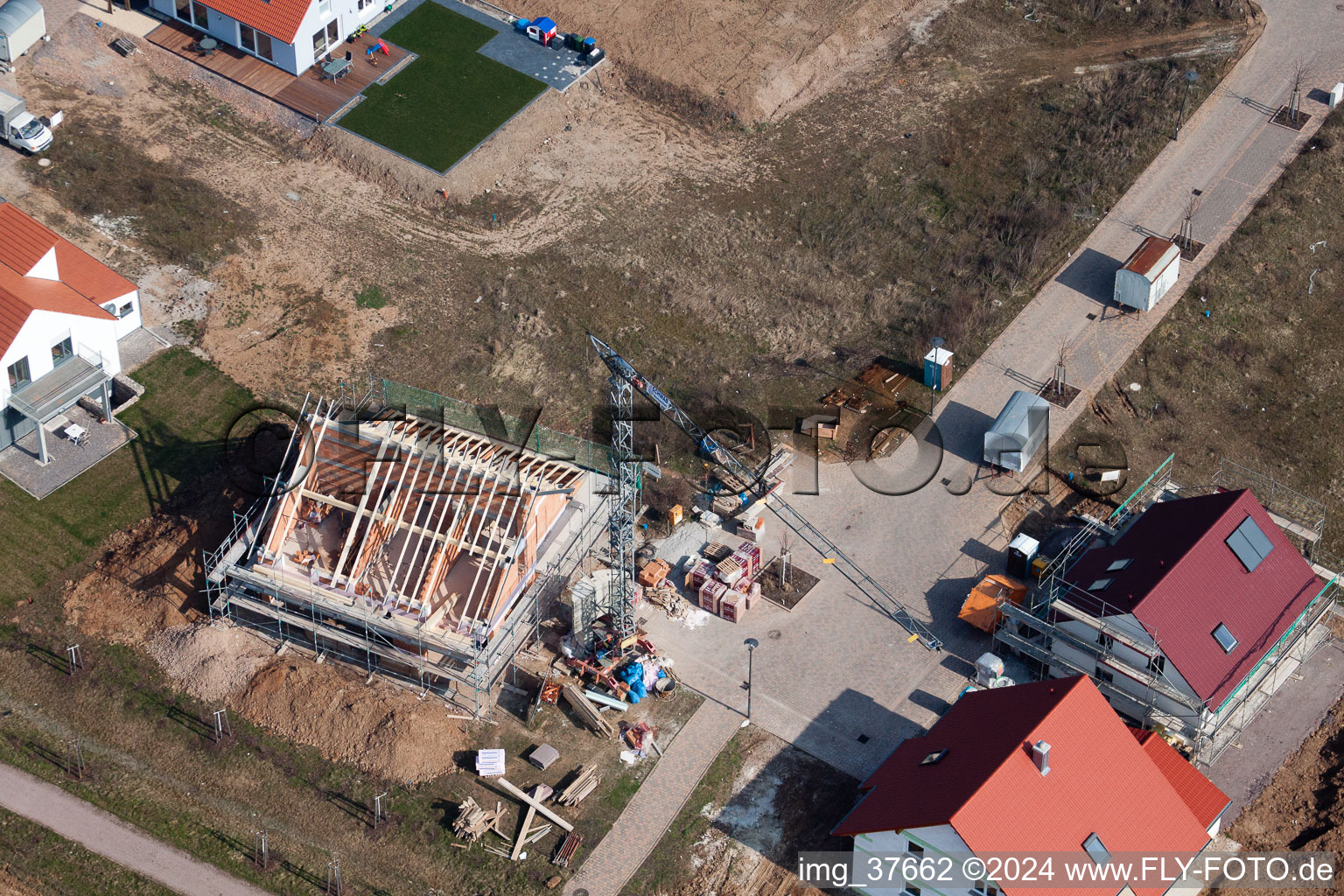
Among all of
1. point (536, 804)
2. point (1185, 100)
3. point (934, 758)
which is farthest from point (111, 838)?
point (1185, 100)

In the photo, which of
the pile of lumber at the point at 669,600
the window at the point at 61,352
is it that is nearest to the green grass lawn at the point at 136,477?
the window at the point at 61,352

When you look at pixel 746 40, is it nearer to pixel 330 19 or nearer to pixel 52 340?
pixel 330 19

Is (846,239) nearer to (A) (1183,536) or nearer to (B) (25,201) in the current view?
(A) (1183,536)

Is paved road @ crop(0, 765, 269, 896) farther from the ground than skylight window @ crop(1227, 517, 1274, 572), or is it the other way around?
skylight window @ crop(1227, 517, 1274, 572)

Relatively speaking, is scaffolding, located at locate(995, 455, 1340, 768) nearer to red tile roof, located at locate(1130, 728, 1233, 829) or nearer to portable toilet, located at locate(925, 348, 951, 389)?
red tile roof, located at locate(1130, 728, 1233, 829)

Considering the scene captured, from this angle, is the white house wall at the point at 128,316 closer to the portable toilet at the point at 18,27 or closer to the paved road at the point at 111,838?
the portable toilet at the point at 18,27

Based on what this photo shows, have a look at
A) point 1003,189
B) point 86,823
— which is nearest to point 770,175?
point 1003,189

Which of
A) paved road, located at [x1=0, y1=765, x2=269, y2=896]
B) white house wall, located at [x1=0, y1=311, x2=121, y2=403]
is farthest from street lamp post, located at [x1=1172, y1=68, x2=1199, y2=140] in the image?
paved road, located at [x1=0, y1=765, x2=269, y2=896]
